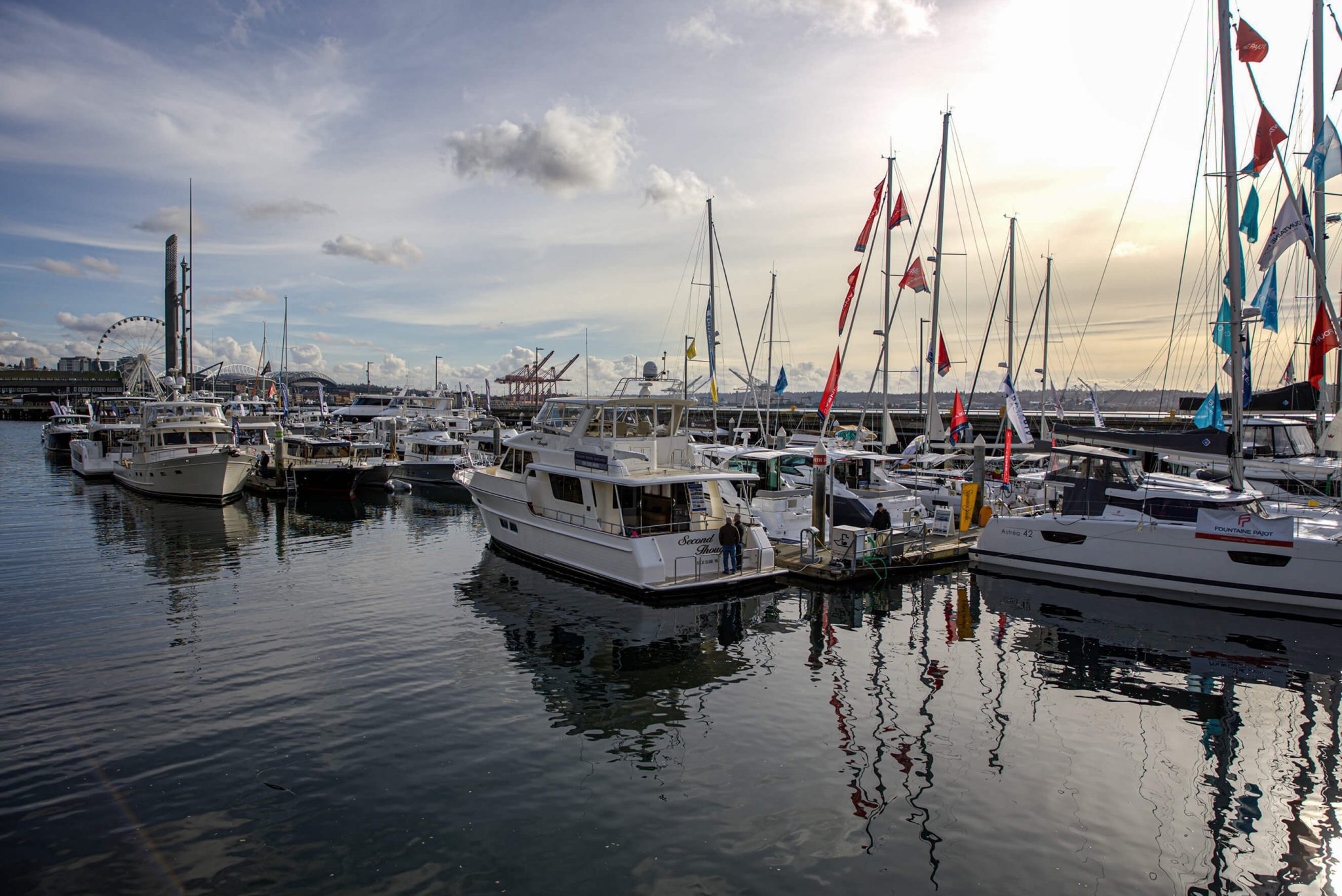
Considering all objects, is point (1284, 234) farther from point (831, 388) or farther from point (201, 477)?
point (201, 477)

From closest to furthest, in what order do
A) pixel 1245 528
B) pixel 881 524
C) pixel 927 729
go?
pixel 927 729, pixel 1245 528, pixel 881 524

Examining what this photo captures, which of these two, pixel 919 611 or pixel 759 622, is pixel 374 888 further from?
pixel 919 611

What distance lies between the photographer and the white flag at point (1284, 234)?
16.3 meters

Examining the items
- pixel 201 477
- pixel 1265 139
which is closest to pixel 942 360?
pixel 1265 139

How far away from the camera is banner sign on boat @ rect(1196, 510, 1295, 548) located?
51.9ft

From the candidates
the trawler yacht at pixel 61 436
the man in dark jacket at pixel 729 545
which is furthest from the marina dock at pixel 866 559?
the trawler yacht at pixel 61 436

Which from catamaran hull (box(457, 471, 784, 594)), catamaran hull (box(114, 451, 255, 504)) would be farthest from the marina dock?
catamaran hull (box(114, 451, 255, 504))

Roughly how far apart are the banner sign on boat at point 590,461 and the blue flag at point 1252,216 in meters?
20.1

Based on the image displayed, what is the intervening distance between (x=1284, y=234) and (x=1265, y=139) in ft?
7.91

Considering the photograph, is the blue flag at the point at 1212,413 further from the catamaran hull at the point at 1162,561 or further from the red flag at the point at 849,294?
the red flag at the point at 849,294

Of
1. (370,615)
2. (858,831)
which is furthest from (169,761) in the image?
(858,831)

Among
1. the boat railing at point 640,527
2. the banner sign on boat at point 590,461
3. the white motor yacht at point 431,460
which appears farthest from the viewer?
the white motor yacht at point 431,460

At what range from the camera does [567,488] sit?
61.3 ft

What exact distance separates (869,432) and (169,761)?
1512 inches
